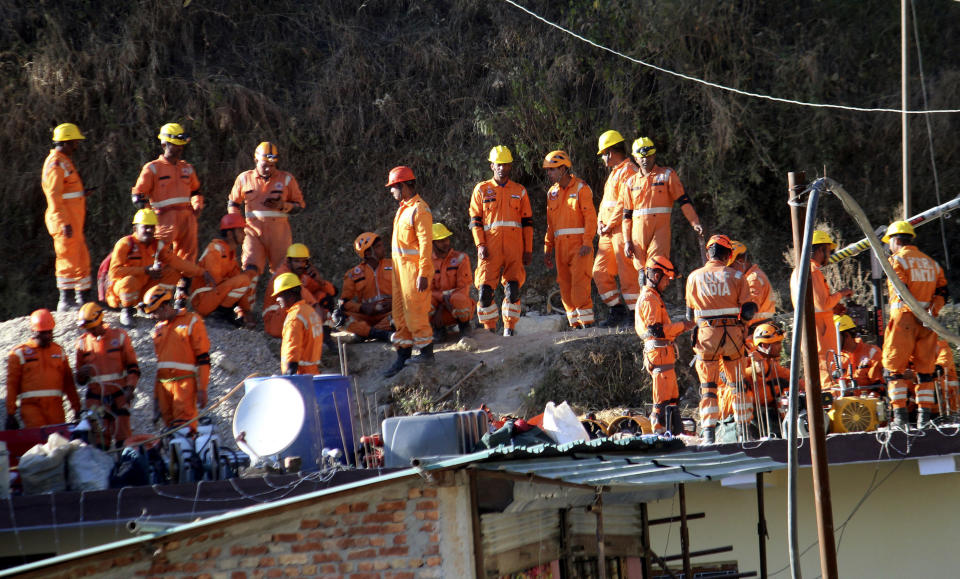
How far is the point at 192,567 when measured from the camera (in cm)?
781

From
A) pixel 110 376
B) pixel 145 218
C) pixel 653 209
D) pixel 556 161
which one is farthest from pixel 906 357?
pixel 145 218

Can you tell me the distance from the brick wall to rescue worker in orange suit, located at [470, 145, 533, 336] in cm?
837

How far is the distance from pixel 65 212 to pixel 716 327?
840 centimetres

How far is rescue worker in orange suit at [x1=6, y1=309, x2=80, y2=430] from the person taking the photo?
13.1m

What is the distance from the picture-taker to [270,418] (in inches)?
418

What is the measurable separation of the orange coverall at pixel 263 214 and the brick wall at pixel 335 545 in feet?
28.1

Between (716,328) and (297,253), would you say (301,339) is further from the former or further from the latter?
(716,328)

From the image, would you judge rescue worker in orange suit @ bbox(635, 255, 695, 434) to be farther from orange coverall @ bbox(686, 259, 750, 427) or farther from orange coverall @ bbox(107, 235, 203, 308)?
orange coverall @ bbox(107, 235, 203, 308)

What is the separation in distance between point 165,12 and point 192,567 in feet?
55.5

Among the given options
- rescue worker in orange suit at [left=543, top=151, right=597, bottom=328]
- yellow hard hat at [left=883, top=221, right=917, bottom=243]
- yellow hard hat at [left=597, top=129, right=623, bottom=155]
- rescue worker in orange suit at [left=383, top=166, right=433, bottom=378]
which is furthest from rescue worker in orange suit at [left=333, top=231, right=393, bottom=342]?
yellow hard hat at [left=883, top=221, right=917, bottom=243]

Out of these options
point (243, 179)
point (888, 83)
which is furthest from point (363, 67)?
point (888, 83)

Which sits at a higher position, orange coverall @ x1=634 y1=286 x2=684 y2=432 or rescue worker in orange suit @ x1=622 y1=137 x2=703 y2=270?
rescue worker in orange suit @ x1=622 y1=137 x2=703 y2=270

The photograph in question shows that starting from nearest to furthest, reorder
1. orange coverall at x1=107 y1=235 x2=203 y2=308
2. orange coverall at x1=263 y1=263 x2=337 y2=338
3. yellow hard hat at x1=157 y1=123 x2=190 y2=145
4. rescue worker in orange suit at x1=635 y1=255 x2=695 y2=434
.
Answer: rescue worker in orange suit at x1=635 y1=255 x2=695 y2=434, orange coverall at x1=107 y1=235 x2=203 y2=308, yellow hard hat at x1=157 y1=123 x2=190 y2=145, orange coverall at x1=263 y1=263 x2=337 y2=338

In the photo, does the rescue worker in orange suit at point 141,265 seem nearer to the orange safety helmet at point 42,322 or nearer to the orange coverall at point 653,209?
the orange safety helmet at point 42,322
